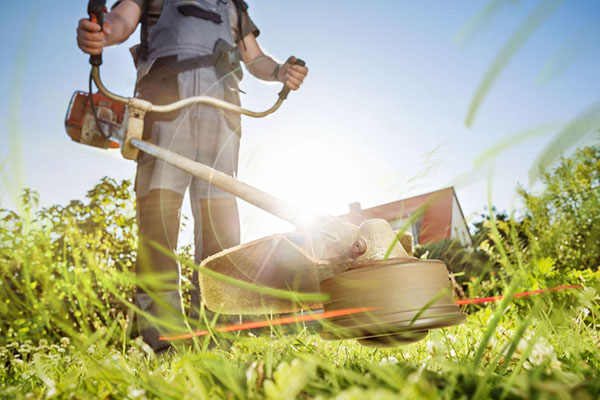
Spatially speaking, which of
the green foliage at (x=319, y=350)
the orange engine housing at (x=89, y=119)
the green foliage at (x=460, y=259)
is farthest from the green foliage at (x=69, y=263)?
the green foliage at (x=460, y=259)

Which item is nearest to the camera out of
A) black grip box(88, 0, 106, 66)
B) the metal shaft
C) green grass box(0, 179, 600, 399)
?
green grass box(0, 179, 600, 399)

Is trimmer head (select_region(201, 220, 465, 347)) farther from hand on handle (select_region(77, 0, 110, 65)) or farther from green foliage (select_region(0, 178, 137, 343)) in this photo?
green foliage (select_region(0, 178, 137, 343))

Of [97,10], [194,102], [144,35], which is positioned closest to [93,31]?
[97,10]

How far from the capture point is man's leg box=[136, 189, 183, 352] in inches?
88.2

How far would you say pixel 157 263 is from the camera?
2369mm

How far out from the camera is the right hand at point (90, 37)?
2123 mm

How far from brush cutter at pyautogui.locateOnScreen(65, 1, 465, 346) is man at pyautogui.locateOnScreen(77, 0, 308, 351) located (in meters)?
0.62

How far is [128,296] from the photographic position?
4.98 meters

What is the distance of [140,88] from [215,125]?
0.57m

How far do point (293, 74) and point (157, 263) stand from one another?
1444mm

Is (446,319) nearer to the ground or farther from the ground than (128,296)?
farther from the ground

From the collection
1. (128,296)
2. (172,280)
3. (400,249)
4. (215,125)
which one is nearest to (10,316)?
(128,296)

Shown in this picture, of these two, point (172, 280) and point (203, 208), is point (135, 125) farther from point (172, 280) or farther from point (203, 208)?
point (172, 280)

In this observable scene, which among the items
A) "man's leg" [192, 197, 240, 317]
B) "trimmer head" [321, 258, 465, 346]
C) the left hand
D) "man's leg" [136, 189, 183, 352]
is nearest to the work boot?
"man's leg" [136, 189, 183, 352]
